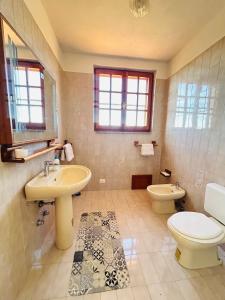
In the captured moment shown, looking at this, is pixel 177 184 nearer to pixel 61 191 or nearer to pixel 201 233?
pixel 201 233

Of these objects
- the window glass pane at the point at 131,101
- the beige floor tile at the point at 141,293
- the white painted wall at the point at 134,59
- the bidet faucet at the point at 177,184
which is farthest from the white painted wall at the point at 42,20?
the bidet faucet at the point at 177,184

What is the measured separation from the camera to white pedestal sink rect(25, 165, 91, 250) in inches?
48.1

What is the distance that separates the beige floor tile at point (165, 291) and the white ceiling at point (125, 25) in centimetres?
254

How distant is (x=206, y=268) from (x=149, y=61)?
2959mm

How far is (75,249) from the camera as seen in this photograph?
1536 mm

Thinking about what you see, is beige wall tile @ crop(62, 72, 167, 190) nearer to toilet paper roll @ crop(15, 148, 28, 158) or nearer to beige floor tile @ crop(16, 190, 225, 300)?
beige floor tile @ crop(16, 190, 225, 300)

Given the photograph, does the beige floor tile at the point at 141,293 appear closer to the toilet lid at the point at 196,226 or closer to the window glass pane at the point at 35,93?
the toilet lid at the point at 196,226

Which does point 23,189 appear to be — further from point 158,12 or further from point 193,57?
point 193,57

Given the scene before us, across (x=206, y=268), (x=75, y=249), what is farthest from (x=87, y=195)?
(x=206, y=268)

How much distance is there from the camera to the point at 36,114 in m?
1.41

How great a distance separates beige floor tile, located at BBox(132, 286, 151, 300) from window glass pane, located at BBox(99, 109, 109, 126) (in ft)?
7.36

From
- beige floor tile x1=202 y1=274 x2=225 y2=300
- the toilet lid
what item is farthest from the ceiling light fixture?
beige floor tile x1=202 y1=274 x2=225 y2=300

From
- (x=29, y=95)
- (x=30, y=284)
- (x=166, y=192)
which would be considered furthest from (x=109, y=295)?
(x=29, y=95)

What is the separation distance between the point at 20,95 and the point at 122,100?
1.89 meters
